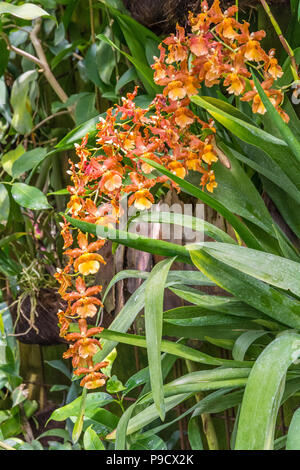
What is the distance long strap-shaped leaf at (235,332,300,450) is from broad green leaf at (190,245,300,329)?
90 mm

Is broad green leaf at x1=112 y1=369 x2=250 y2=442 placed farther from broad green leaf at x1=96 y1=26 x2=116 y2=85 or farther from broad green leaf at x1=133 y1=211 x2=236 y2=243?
broad green leaf at x1=96 y1=26 x2=116 y2=85

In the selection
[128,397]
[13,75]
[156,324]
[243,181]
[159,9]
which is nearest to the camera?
[156,324]

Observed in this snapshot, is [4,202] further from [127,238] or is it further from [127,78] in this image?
[127,238]

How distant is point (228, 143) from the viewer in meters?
0.81

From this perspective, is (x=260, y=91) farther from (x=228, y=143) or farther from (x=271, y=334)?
(x=271, y=334)

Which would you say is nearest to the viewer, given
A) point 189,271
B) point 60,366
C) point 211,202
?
point 211,202

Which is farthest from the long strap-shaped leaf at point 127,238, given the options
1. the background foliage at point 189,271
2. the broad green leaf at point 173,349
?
the broad green leaf at point 173,349

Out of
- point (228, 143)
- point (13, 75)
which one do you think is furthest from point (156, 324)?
point (13, 75)

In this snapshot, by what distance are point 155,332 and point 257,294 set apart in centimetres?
15

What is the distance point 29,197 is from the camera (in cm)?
111

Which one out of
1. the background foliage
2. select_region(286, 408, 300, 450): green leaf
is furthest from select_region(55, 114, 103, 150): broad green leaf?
select_region(286, 408, 300, 450): green leaf

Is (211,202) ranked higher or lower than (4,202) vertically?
higher

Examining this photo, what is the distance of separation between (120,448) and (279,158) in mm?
430

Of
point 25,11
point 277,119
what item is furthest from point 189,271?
point 25,11
